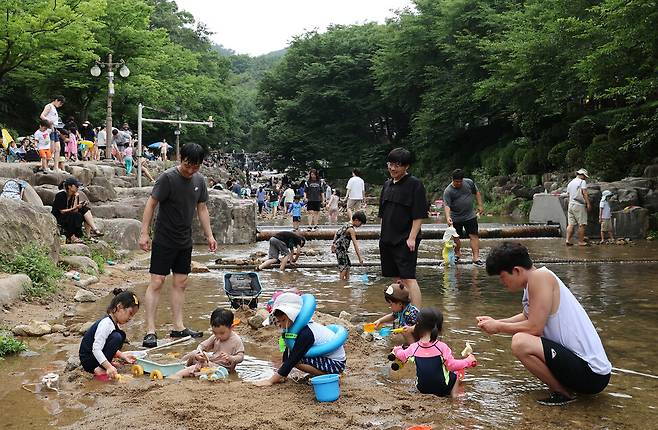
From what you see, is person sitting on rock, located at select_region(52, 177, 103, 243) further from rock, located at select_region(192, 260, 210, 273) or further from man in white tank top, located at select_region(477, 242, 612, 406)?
man in white tank top, located at select_region(477, 242, 612, 406)

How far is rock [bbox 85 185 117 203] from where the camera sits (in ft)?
58.0

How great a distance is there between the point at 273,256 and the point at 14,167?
8.29m

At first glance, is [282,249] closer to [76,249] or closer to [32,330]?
[76,249]

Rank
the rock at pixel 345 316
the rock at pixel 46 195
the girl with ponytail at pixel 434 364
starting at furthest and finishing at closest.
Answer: the rock at pixel 46 195 → the rock at pixel 345 316 → the girl with ponytail at pixel 434 364

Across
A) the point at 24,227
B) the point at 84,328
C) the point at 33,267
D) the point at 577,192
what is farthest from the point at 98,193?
the point at 577,192

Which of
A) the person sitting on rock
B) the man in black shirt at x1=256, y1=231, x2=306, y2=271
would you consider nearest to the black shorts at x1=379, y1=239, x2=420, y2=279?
the man in black shirt at x1=256, y1=231, x2=306, y2=271

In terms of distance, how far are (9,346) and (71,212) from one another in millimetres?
7044

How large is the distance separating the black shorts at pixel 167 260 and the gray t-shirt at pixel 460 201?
255 inches

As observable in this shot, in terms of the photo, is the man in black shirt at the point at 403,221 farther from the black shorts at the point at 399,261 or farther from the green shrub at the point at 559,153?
the green shrub at the point at 559,153

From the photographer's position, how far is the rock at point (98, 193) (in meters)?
17.7

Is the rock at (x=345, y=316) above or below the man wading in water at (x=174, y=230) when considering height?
below

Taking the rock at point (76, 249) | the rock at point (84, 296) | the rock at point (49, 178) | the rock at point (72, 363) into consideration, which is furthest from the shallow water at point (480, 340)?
the rock at point (49, 178)

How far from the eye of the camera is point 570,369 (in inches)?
181

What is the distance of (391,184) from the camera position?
23.4ft
